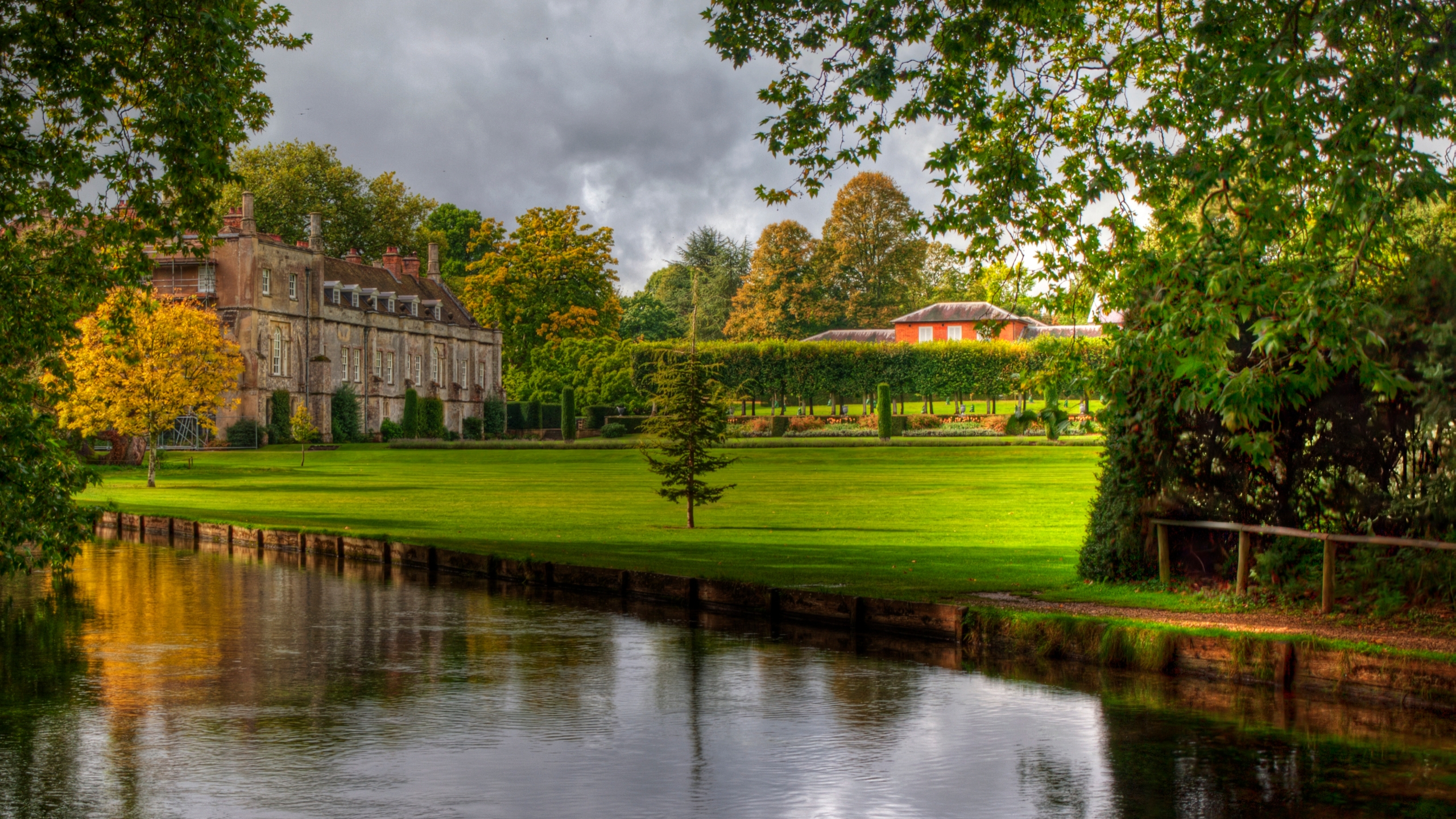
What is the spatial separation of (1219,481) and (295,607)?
36.1 ft

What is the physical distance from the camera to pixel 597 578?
58.4 feet

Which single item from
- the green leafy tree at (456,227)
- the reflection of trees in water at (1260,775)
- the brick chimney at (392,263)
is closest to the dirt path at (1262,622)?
the reflection of trees in water at (1260,775)

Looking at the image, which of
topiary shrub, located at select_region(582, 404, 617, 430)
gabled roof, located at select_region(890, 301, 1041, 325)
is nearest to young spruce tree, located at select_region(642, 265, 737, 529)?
topiary shrub, located at select_region(582, 404, 617, 430)

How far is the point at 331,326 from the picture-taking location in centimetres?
7281

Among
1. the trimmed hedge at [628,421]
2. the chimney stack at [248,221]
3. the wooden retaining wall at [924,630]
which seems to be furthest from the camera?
the trimmed hedge at [628,421]

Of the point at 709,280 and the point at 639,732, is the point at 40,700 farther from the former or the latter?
the point at 709,280

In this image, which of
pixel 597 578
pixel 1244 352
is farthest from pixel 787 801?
pixel 597 578

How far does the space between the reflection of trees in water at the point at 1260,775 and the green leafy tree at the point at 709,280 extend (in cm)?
9555

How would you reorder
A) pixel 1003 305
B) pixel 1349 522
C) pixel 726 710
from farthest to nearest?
pixel 1003 305, pixel 1349 522, pixel 726 710

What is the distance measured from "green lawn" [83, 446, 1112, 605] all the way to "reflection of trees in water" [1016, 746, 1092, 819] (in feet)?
18.6

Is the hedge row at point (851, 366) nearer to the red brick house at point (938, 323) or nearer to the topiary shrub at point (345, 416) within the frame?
the topiary shrub at point (345, 416)

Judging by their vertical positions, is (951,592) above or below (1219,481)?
below

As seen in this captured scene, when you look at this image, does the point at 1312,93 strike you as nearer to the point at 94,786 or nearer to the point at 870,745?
the point at 870,745

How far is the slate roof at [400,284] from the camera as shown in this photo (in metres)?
76.4
